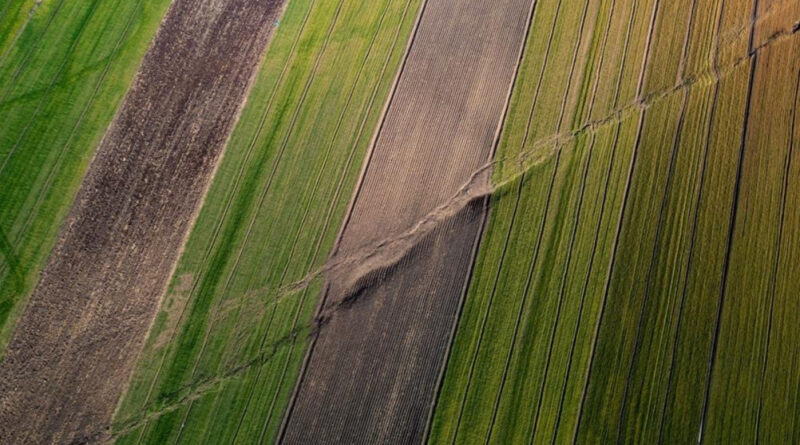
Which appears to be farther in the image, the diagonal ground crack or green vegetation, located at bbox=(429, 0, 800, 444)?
the diagonal ground crack

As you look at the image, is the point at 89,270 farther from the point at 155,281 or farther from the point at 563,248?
the point at 563,248

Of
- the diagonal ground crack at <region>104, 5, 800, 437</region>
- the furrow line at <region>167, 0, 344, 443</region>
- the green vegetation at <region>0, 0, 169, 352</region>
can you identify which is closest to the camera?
the diagonal ground crack at <region>104, 5, 800, 437</region>

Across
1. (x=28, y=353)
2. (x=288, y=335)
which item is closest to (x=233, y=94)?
(x=288, y=335)

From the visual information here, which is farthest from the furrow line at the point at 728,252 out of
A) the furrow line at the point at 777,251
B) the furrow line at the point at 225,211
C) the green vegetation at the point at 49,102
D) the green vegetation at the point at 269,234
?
the green vegetation at the point at 49,102

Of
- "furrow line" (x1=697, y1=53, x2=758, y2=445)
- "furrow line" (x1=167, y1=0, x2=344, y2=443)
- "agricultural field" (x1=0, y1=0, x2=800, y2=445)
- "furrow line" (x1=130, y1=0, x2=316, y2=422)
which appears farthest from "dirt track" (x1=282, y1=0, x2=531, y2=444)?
"furrow line" (x1=697, y1=53, x2=758, y2=445)

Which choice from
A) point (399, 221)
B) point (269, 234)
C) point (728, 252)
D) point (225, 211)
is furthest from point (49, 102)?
point (728, 252)

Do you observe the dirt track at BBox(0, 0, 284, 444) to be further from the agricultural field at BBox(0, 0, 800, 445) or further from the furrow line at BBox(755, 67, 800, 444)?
the furrow line at BBox(755, 67, 800, 444)

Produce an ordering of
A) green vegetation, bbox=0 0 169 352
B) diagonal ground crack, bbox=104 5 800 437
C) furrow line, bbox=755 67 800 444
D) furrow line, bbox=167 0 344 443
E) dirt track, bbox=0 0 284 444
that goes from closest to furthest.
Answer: furrow line, bbox=755 67 800 444, dirt track, bbox=0 0 284 444, diagonal ground crack, bbox=104 5 800 437, furrow line, bbox=167 0 344 443, green vegetation, bbox=0 0 169 352
